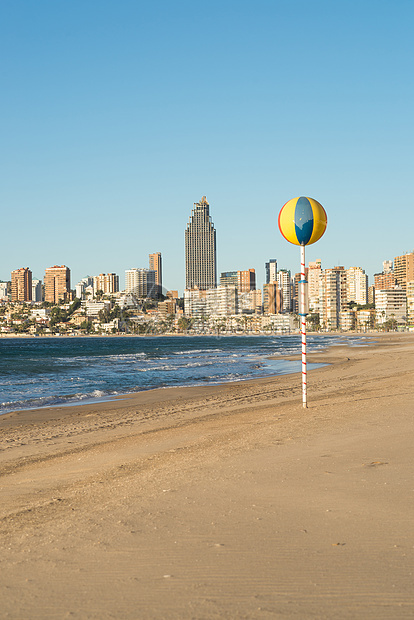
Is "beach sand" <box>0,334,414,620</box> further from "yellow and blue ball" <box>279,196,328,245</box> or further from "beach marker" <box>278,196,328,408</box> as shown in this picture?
"yellow and blue ball" <box>279,196,328,245</box>

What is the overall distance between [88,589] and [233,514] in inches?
69.4

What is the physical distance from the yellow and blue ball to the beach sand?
4.36m

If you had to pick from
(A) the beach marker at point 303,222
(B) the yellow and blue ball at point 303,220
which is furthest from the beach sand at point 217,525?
(B) the yellow and blue ball at point 303,220

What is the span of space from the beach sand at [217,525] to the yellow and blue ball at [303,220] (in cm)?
436

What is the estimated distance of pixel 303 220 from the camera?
1272cm

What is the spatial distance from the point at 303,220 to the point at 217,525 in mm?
8921

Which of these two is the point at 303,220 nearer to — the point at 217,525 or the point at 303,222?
the point at 303,222

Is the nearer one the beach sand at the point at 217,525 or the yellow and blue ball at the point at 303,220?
the beach sand at the point at 217,525

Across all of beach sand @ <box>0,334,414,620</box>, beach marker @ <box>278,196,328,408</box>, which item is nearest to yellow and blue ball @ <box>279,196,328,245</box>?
beach marker @ <box>278,196,328,408</box>

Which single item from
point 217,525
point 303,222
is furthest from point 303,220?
point 217,525

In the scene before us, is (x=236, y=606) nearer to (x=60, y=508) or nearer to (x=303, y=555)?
(x=303, y=555)

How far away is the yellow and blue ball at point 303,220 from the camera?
12742 millimetres

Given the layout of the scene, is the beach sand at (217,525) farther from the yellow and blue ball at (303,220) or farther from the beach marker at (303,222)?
the yellow and blue ball at (303,220)

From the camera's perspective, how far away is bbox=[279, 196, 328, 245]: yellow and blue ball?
1274 cm
